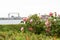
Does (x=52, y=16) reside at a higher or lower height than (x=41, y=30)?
higher

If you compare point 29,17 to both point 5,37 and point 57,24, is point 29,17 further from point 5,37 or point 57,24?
point 5,37

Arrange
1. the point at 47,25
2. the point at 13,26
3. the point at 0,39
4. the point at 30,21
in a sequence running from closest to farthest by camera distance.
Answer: the point at 0,39
the point at 47,25
the point at 30,21
the point at 13,26

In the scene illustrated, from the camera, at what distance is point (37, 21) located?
10461 millimetres

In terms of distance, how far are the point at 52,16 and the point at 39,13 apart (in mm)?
702

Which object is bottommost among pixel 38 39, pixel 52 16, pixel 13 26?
pixel 13 26

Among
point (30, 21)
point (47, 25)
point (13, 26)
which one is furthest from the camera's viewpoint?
point (13, 26)

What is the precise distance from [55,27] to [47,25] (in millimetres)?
594

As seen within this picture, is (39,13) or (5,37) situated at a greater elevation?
(5,37)

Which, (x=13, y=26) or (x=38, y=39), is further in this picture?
(x=13, y=26)

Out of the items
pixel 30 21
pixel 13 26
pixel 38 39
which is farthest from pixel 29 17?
pixel 38 39

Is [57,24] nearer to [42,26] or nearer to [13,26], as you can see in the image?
[42,26]

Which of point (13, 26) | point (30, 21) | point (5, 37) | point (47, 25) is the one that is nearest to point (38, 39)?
point (5, 37)

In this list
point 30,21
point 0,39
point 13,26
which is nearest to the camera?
point 0,39

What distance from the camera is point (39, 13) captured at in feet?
34.3
